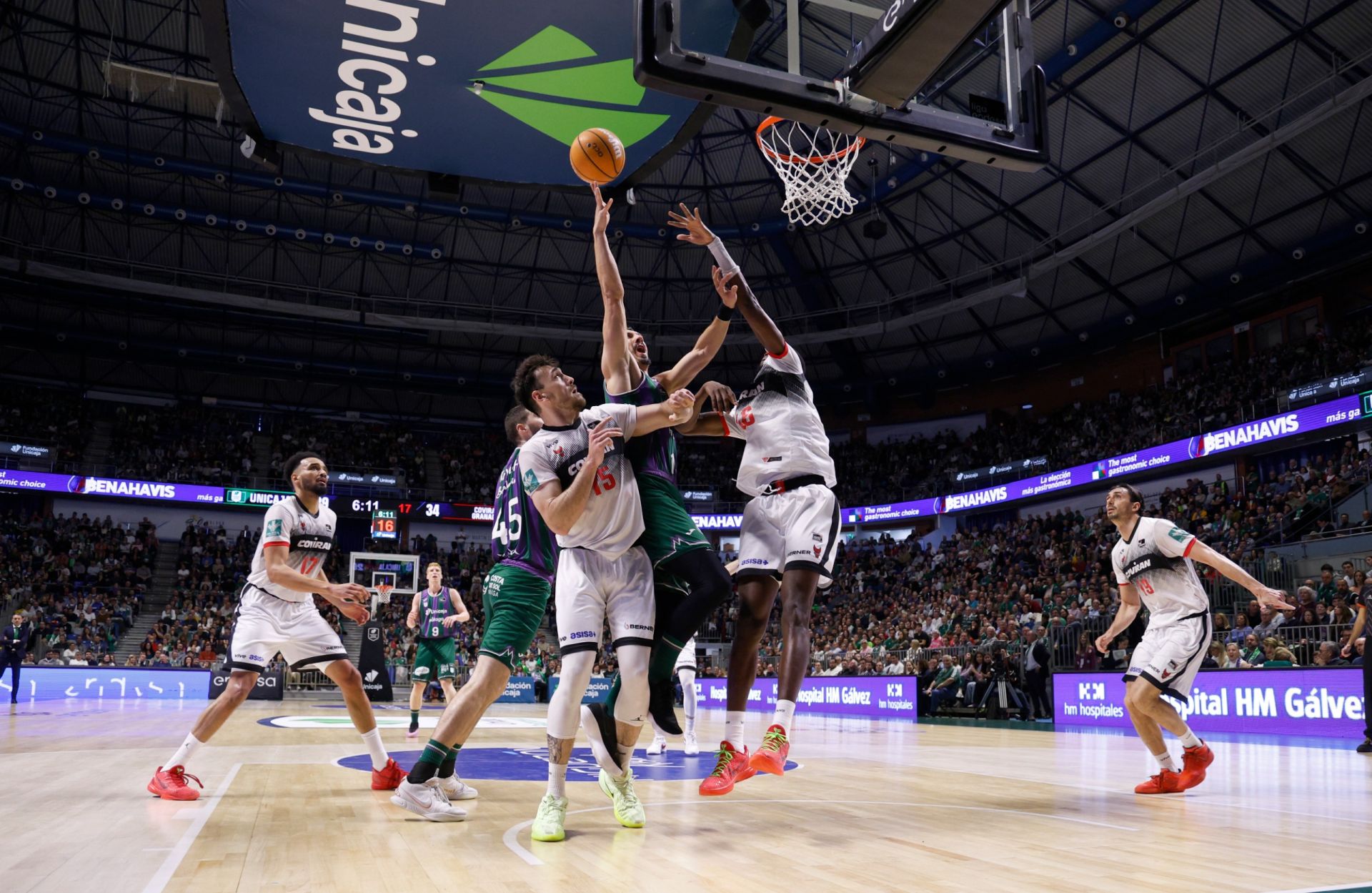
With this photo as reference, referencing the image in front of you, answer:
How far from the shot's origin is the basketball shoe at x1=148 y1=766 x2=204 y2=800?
594 centimetres

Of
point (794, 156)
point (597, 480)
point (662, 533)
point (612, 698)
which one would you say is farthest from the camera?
point (794, 156)

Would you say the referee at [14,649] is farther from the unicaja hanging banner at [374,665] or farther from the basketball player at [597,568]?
the basketball player at [597,568]

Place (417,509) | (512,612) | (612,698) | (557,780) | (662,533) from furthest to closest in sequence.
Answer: (417,509) < (512,612) < (662,533) < (612,698) < (557,780)

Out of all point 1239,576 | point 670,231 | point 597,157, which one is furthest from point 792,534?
point 670,231

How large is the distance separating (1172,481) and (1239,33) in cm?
1356

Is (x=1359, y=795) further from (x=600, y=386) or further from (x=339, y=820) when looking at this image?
(x=600, y=386)

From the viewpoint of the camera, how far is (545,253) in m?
33.4

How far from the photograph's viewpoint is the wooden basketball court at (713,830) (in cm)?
373

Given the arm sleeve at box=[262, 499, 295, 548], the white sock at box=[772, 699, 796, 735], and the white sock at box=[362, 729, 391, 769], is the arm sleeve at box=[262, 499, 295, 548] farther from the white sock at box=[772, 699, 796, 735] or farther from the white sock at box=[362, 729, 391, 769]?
the white sock at box=[772, 699, 796, 735]

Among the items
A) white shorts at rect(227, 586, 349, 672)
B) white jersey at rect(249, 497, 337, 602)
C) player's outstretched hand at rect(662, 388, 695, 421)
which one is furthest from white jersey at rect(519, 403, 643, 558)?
white shorts at rect(227, 586, 349, 672)

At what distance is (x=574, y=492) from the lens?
178 inches

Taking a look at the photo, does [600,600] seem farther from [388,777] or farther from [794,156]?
[794,156]

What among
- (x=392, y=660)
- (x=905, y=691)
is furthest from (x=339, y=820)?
(x=392, y=660)

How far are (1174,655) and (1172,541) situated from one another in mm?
828
